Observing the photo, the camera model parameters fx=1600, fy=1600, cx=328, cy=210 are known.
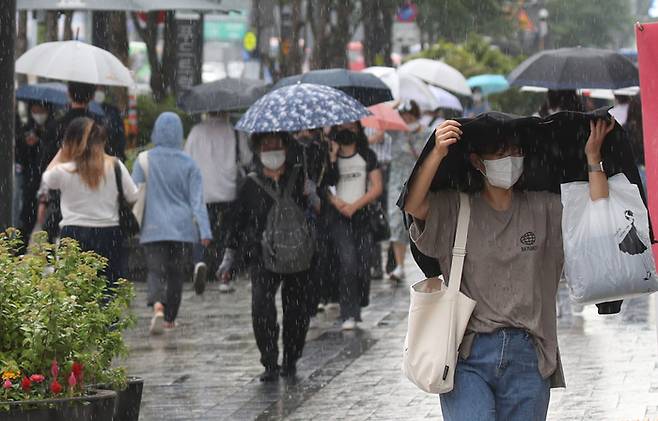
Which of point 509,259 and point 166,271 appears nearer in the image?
point 509,259

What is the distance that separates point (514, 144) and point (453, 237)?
0.40 meters

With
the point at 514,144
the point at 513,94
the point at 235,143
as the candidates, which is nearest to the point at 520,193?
the point at 514,144

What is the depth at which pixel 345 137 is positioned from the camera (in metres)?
13.0

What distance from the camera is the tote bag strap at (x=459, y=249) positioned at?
5625mm

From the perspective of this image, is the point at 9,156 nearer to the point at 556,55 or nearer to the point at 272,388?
the point at 272,388

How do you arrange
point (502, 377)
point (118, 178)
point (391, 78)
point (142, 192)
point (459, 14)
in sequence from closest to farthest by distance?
point (502, 377) < point (118, 178) < point (142, 192) < point (391, 78) < point (459, 14)

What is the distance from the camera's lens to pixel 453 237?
226 inches

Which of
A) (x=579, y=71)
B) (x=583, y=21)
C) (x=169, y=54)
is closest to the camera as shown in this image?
(x=579, y=71)

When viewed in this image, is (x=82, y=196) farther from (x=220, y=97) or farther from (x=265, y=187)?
(x=220, y=97)

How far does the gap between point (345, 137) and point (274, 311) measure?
9.04 ft

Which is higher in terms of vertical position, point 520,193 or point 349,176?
point 520,193

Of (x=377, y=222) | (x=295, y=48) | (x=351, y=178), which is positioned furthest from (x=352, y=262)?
(x=295, y=48)

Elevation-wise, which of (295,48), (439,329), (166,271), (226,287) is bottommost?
(226,287)

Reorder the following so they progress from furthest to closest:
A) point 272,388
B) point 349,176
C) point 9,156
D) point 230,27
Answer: point 230,27 < point 349,176 < point 272,388 < point 9,156
